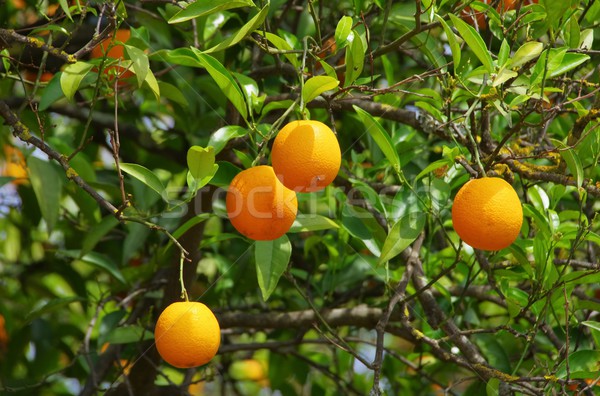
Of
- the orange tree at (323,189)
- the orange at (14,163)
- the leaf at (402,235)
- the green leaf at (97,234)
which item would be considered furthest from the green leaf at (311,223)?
the orange at (14,163)

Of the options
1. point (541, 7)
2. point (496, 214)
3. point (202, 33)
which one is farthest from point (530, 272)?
point (202, 33)

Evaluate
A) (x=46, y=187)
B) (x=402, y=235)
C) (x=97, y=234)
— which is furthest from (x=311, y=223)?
(x=46, y=187)

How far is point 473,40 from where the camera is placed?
1.25 metres

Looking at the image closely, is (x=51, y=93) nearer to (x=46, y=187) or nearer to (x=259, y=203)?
(x=46, y=187)

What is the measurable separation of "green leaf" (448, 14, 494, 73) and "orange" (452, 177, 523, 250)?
7.2 inches

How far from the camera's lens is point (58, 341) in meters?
2.41

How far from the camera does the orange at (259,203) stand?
49.2 inches

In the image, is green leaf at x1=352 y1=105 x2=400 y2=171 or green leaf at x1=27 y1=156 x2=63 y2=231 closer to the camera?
green leaf at x1=352 y1=105 x2=400 y2=171

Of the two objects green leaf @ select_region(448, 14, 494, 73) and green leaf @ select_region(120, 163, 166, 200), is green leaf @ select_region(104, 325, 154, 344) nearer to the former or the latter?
green leaf @ select_region(120, 163, 166, 200)

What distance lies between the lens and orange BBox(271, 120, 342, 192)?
117 centimetres

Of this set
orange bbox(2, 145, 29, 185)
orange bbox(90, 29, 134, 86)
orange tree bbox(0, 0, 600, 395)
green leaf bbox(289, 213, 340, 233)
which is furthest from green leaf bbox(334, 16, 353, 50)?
orange bbox(2, 145, 29, 185)

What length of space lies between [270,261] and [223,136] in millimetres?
247

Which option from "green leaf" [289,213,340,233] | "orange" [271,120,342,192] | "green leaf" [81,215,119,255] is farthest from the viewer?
"green leaf" [81,215,119,255]

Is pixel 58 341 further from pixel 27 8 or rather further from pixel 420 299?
pixel 420 299
